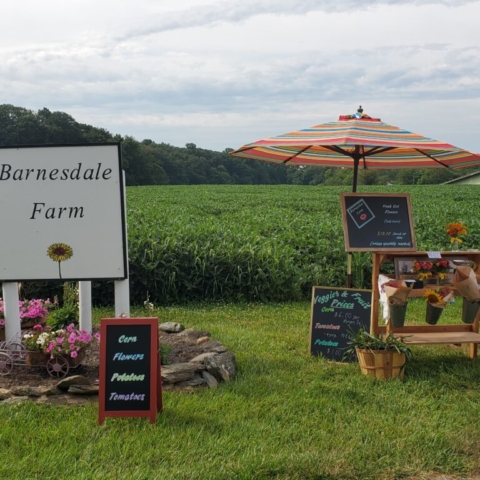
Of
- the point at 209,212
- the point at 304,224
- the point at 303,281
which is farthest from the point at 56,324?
the point at 209,212

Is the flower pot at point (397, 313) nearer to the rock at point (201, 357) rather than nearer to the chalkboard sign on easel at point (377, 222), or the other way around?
the chalkboard sign on easel at point (377, 222)

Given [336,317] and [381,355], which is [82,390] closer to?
[381,355]

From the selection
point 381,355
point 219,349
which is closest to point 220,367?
point 219,349

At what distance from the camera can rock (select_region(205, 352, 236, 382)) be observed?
5652 mm

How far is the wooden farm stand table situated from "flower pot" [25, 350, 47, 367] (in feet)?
10.8

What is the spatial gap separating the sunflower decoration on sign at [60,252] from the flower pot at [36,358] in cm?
77

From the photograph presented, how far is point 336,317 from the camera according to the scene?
6.80 meters

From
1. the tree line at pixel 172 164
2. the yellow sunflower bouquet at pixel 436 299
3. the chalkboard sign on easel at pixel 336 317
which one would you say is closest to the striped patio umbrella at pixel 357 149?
the chalkboard sign on easel at pixel 336 317

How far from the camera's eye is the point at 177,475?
12.5ft

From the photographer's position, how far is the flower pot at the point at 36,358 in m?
5.62

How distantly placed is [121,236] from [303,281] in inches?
223

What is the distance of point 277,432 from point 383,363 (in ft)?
5.83

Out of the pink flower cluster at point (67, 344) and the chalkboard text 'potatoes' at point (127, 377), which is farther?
the pink flower cluster at point (67, 344)

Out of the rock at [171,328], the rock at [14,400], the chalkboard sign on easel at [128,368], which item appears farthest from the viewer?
the rock at [171,328]
